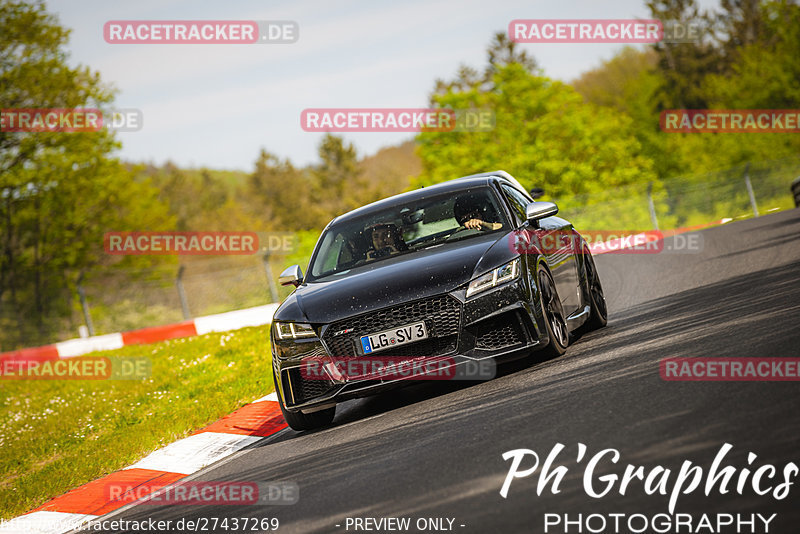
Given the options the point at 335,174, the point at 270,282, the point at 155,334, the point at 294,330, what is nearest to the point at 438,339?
the point at 294,330

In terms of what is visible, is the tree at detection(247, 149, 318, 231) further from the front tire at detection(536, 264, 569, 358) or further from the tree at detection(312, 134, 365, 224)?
the front tire at detection(536, 264, 569, 358)

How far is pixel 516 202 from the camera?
28.8 ft

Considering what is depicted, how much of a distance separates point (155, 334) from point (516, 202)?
Answer: 12.1 m

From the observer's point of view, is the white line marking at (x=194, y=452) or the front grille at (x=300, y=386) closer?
the front grille at (x=300, y=386)

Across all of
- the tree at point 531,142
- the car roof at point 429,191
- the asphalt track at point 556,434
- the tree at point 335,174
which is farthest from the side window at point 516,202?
the tree at point 335,174

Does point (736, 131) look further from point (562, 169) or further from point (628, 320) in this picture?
point (628, 320)

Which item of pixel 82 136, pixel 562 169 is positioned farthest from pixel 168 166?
pixel 82 136

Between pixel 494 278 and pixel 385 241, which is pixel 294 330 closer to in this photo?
pixel 385 241

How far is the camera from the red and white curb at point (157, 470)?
6668mm

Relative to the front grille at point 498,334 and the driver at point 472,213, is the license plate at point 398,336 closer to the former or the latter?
the front grille at point 498,334

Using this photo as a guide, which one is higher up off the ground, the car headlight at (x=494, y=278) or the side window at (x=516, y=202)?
the side window at (x=516, y=202)

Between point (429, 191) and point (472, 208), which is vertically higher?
point (429, 191)

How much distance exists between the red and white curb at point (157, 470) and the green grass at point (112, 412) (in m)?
0.27

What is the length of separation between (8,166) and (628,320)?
33.6m
